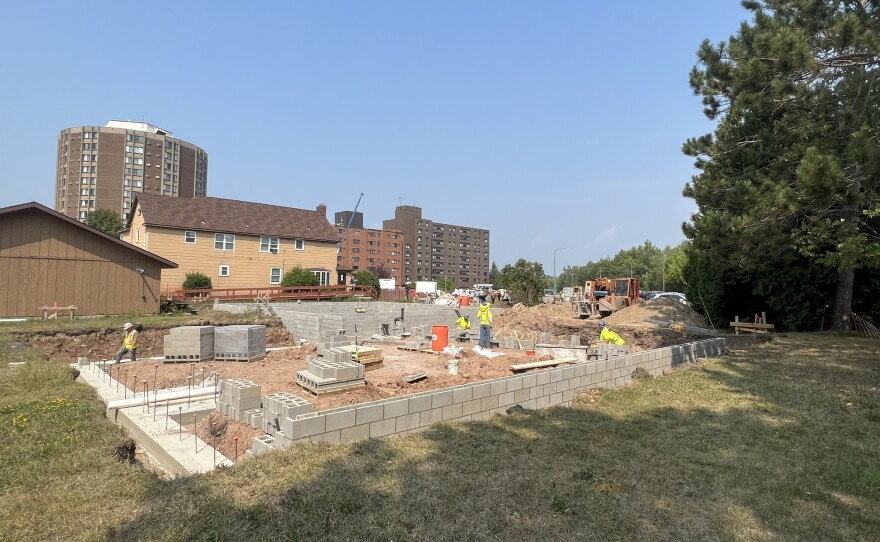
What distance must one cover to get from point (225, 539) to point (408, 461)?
2173 mm

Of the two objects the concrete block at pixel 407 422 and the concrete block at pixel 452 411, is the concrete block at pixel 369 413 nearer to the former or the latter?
the concrete block at pixel 407 422

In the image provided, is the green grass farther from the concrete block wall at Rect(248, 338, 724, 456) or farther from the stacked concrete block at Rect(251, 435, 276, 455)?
the stacked concrete block at Rect(251, 435, 276, 455)

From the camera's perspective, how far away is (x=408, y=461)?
5.25 meters

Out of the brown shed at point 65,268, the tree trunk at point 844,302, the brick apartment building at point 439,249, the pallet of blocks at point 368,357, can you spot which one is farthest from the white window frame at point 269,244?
the brick apartment building at point 439,249

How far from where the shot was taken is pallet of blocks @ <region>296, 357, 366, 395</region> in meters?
8.13

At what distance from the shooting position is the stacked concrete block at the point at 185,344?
13.5 meters

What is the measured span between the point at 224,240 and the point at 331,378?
26.1 metres

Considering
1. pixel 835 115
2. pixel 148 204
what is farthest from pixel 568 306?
pixel 148 204

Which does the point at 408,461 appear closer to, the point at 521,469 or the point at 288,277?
the point at 521,469

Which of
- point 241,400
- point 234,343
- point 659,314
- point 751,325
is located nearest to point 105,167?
point 234,343

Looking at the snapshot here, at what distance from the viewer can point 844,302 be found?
1728 centimetres

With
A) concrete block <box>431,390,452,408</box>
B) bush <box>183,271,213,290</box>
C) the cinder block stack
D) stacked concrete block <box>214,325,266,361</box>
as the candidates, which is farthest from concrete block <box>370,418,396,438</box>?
bush <box>183,271,213,290</box>

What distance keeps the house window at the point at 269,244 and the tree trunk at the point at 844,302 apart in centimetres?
3030

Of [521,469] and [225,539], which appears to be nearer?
[225,539]
